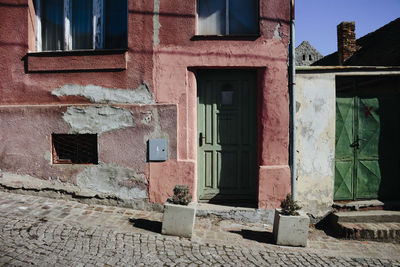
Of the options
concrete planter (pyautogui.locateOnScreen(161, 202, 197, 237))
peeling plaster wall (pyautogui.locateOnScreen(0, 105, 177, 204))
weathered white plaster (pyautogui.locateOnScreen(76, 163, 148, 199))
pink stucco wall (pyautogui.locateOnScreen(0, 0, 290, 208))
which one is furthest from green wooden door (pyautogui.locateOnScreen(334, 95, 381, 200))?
weathered white plaster (pyautogui.locateOnScreen(76, 163, 148, 199))

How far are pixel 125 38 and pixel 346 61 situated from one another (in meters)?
9.48

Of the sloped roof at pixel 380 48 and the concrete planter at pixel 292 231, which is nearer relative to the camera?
the concrete planter at pixel 292 231

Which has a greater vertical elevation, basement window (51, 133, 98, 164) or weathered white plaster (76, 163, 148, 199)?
basement window (51, 133, 98, 164)

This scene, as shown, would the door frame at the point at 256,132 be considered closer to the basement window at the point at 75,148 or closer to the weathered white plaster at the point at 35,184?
the basement window at the point at 75,148

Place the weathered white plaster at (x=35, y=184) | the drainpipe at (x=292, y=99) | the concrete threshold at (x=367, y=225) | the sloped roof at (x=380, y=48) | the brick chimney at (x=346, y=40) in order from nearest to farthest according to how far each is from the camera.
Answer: the concrete threshold at (x=367, y=225) → the drainpipe at (x=292, y=99) → the weathered white plaster at (x=35, y=184) → the sloped roof at (x=380, y=48) → the brick chimney at (x=346, y=40)

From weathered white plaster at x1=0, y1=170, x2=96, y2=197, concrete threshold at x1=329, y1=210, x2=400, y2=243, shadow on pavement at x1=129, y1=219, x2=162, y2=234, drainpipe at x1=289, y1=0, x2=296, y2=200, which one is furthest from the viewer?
weathered white plaster at x1=0, y1=170, x2=96, y2=197

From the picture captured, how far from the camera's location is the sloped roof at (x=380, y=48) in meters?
7.28

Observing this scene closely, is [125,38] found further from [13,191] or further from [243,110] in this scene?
[13,191]

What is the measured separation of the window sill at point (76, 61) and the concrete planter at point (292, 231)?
3782 mm

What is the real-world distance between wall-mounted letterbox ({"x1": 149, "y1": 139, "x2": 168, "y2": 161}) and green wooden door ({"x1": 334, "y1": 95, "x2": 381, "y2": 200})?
3.35 meters

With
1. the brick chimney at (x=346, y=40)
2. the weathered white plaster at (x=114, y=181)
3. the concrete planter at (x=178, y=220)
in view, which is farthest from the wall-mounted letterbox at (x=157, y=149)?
the brick chimney at (x=346, y=40)

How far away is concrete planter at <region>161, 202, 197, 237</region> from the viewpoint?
3.91m

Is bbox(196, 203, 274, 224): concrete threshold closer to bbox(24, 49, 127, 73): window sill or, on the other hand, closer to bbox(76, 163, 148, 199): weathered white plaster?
bbox(76, 163, 148, 199): weathered white plaster

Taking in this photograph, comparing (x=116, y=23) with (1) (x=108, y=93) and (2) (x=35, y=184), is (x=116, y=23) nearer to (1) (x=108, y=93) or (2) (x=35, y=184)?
(1) (x=108, y=93)
